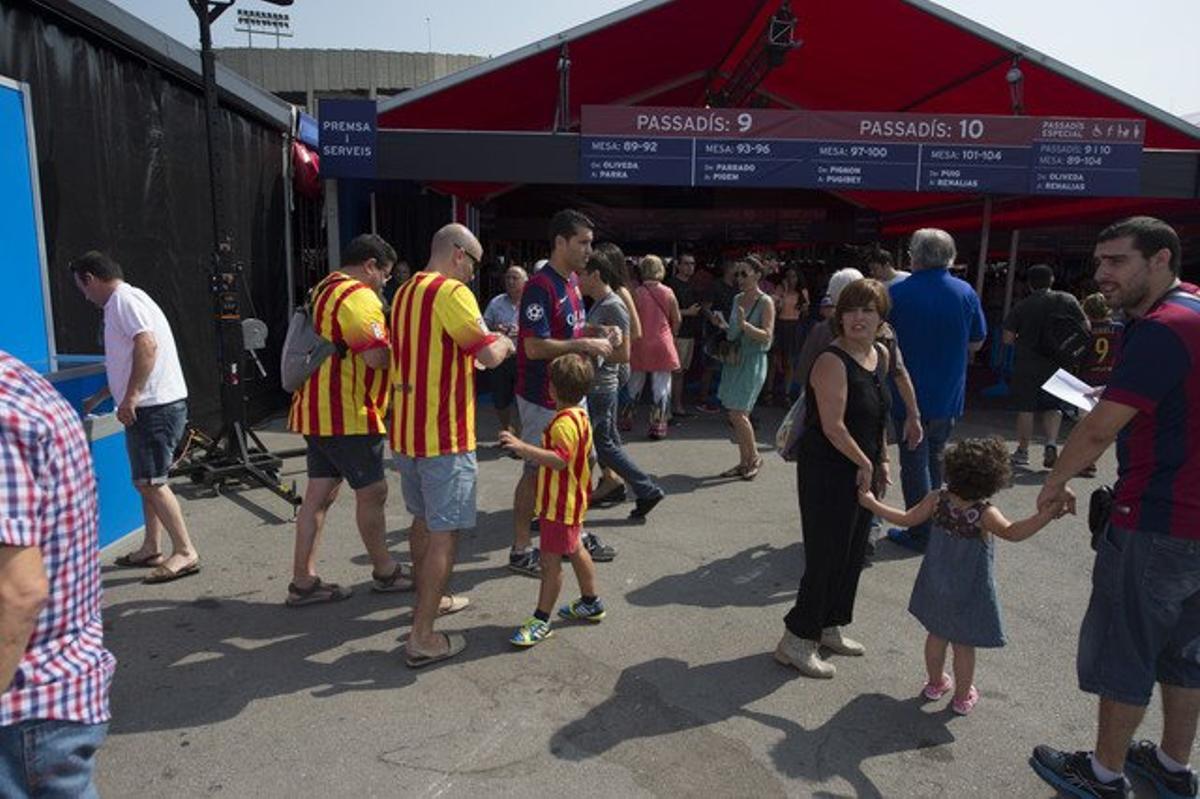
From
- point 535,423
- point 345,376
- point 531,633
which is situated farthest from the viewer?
point 535,423

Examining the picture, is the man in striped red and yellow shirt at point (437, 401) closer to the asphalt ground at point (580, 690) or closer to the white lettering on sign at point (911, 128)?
the asphalt ground at point (580, 690)

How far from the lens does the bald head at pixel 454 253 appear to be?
3396 mm

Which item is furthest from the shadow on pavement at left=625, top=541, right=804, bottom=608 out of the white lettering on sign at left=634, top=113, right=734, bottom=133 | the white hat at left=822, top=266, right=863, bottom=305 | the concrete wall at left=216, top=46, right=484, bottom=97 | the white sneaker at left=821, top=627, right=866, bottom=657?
the concrete wall at left=216, top=46, right=484, bottom=97

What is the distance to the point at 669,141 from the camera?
8.44 meters

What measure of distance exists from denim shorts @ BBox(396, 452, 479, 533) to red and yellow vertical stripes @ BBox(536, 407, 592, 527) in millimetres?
A: 332

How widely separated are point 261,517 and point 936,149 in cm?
774

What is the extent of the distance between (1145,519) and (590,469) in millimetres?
2314

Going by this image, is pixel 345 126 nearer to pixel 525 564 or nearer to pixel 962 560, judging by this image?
pixel 525 564

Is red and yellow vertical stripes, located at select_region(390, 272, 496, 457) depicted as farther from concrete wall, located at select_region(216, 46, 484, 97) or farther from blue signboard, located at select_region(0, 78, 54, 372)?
concrete wall, located at select_region(216, 46, 484, 97)

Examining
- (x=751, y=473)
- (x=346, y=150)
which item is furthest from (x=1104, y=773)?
(x=346, y=150)

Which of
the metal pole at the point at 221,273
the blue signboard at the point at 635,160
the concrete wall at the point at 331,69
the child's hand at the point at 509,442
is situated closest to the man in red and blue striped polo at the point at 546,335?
the child's hand at the point at 509,442

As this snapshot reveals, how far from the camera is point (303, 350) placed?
3.81 metres

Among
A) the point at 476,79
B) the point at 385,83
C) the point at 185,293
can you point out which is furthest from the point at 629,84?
the point at 385,83

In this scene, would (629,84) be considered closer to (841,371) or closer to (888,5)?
(888,5)
